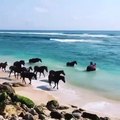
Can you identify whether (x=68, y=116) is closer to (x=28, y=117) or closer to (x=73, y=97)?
(x=28, y=117)

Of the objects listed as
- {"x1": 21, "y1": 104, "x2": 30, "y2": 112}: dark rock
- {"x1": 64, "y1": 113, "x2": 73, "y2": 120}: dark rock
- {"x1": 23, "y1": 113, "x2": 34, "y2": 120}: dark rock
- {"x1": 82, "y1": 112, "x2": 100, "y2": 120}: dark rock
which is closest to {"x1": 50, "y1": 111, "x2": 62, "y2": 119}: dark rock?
{"x1": 64, "y1": 113, "x2": 73, "y2": 120}: dark rock

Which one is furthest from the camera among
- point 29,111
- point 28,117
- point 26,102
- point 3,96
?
point 26,102

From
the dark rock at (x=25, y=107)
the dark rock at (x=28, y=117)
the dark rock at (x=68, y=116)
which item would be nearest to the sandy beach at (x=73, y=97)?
the dark rock at (x=68, y=116)

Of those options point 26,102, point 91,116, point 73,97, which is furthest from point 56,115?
point 73,97

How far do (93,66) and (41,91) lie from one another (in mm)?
12033

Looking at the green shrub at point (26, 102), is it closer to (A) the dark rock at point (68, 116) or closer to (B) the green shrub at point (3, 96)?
(B) the green shrub at point (3, 96)

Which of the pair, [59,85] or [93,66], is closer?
[59,85]

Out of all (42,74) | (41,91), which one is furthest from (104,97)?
(42,74)

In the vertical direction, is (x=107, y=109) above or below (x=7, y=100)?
below

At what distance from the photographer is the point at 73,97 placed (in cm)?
2067

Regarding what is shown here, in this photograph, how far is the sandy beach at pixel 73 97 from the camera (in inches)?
715

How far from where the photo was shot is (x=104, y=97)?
21.0m

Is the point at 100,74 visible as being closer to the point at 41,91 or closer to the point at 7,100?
the point at 41,91

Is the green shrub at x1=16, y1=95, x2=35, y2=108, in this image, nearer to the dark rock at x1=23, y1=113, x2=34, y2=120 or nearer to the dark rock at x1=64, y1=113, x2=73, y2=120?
the dark rock at x1=64, y1=113, x2=73, y2=120
